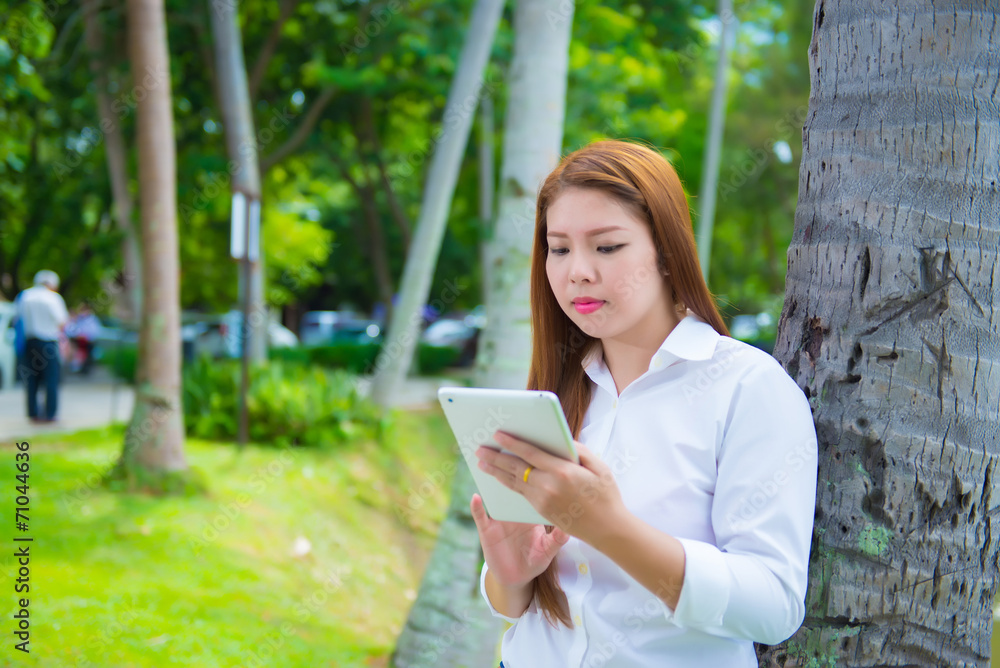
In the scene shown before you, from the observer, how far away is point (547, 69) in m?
4.62

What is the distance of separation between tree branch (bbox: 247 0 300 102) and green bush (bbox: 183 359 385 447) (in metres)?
4.98

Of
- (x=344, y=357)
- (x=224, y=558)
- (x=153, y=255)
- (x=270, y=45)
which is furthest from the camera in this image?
(x=344, y=357)

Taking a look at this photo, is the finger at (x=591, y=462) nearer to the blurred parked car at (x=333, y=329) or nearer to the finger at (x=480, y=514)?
the finger at (x=480, y=514)

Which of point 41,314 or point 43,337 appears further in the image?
point 43,337

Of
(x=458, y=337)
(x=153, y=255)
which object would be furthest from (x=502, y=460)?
(x=458, y=337)

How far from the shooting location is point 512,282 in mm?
4645

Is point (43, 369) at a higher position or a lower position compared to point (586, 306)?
lower

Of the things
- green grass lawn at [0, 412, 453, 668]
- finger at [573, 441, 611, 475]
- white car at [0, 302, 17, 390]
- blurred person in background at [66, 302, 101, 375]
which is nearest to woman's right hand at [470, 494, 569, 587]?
finger at [573, 441, 611, 475]

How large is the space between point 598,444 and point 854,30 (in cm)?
108

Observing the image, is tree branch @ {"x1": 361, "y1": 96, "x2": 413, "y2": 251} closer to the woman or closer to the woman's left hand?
the woman

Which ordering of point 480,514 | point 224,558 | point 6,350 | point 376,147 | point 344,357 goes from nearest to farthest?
point 480,514, point 224,558, point 6,350, point 376,147, point 344,357

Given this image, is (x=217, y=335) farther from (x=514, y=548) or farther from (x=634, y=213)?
(x=634, y=213)

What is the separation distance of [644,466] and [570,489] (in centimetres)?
24

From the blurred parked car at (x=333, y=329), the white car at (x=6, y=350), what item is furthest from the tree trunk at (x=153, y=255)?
the blurred parked car at (x=333, y=329)
